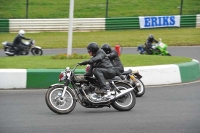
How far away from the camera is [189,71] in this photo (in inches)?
587

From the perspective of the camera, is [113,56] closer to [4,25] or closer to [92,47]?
[92,47]

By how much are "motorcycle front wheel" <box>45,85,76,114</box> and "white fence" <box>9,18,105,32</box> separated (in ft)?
64.3

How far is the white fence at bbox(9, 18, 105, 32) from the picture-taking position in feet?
96.8

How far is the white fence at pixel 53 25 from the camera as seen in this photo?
2952 cm

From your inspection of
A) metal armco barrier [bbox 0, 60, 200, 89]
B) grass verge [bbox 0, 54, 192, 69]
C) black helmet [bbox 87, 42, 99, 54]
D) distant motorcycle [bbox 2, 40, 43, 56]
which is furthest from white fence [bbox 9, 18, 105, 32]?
black helmet [bbox 87, 42, 99, 54]

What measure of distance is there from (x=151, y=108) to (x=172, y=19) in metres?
21.7

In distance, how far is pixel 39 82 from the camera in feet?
43.1

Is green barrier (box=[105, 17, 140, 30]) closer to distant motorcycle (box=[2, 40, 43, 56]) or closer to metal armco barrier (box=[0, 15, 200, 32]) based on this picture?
metal armco barrier (box=[0, 15, 200, 32])

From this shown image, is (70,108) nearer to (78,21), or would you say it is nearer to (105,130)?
(105,130)

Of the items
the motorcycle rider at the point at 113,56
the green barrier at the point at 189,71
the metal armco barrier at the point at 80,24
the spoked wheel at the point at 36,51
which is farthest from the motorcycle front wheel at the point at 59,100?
the metal armco barrier at the point at 80,24

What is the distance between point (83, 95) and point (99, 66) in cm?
72

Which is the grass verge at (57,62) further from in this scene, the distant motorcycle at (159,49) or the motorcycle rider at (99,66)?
the distant motorcycle at (159,49)

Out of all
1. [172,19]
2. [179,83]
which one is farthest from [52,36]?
[179,83]

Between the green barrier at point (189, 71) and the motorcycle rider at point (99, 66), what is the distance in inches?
171
